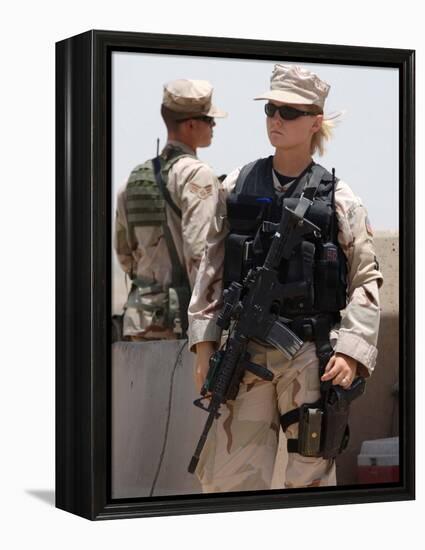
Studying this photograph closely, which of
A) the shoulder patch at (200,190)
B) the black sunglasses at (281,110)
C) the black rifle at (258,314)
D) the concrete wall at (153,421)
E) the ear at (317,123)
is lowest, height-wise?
the concrete wall at (153,421)

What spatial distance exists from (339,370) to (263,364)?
37cm

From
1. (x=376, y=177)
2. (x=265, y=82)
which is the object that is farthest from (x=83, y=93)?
(x=376, y=177)

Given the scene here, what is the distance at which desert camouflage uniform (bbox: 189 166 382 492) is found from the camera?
8.90 m

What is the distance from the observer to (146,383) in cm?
880

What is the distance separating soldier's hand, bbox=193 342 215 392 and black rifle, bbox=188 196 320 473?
42 mm

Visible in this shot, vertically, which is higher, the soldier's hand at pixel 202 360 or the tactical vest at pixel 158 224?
the tactical vest at pixel 158 224

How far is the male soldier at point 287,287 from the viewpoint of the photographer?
8.88m

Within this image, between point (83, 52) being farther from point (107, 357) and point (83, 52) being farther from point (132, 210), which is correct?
point (107, 357)

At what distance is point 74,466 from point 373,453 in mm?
1550

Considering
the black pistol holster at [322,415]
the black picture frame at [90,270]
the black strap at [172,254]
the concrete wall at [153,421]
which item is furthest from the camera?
the black pistol holster at [322,415]

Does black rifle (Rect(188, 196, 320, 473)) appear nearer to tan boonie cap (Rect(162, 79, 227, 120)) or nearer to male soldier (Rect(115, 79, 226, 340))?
male soldier (Rect(115, 79, 226, 340))

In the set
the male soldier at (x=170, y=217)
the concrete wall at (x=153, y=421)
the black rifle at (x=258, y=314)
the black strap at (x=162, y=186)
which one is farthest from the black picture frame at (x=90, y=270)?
the black rifle at (x=258, y=314)

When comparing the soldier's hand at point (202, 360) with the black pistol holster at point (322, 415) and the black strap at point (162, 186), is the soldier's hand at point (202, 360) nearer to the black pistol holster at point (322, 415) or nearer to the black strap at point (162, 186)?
the black pistol holster at point (322, 415)

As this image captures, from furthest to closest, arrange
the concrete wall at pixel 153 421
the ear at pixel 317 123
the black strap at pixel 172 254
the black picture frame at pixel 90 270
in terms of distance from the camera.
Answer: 1. the ear at pixel 317 123
2. the black strap at pixel 172 254
3. the concrete wall at pixel 153 421
4. the black picture frame at pixel 90 270
